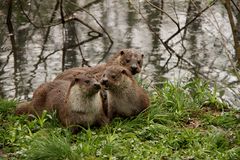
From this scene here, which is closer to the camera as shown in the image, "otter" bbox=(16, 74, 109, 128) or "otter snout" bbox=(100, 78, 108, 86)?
"otter" bbox=(16, 74, 109, 128)

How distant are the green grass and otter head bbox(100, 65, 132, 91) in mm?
418

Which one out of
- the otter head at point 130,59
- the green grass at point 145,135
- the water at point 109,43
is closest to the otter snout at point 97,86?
the green grass at point 145,135

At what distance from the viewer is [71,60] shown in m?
12.1

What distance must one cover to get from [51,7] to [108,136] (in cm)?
953

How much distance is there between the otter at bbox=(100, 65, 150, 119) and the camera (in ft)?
23.8

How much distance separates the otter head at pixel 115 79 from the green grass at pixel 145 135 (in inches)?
16.5

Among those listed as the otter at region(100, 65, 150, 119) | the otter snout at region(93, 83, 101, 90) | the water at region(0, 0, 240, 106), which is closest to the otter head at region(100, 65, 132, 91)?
the otter at region(100, 65, 150, 119)

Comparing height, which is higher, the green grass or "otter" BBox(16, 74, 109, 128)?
"otter" BBox(16, 74, 109, 128)

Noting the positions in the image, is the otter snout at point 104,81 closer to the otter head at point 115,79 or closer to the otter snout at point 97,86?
the otter head at point 115,79

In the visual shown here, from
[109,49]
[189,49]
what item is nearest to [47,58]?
[109,49]

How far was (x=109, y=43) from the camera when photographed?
13.0 metres

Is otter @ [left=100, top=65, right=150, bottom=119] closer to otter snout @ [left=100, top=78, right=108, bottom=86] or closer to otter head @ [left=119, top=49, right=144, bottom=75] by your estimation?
otter snout @ [left=100, top=78, right=108, bottom=86]

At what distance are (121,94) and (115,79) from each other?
0.20 m

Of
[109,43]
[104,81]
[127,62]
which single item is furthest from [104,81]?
[109,43]
